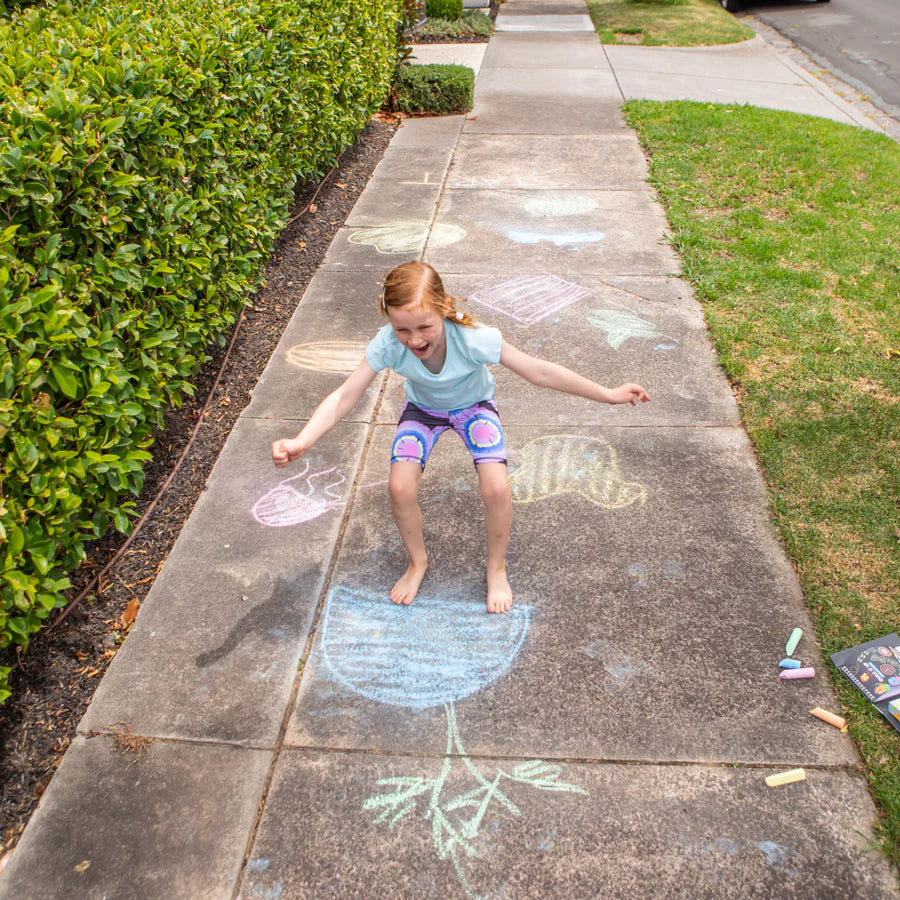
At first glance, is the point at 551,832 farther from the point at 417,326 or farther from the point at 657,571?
the point at 417,326

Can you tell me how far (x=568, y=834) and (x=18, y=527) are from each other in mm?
1943

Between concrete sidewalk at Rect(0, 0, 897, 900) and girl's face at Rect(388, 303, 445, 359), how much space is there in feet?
3.29

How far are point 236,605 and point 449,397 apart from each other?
3.86ft

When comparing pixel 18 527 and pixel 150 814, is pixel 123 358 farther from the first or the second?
pixel 150 814

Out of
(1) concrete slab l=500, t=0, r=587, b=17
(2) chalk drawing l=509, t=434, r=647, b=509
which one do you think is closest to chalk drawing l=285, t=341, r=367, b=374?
(2) chalk drawing l=509, t=434, r=647, b=509

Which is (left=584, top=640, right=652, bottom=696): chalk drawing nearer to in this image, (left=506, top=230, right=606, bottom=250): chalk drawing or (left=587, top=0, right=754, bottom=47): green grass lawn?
(left=506, top=230, right=606, bottom=250): chalk drawing

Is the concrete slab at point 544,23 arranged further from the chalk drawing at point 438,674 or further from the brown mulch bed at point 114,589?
the chalk drawing at point 438,674

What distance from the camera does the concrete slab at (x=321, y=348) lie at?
4266 mm

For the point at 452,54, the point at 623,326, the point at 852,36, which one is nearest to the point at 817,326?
the point at 623,326

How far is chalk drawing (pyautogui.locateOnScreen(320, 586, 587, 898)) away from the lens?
232 centimetres

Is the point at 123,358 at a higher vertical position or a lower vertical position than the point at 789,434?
higher

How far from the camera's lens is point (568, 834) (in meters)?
2.27

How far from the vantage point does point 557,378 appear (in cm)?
286

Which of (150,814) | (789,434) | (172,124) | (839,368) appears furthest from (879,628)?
(172,124)
